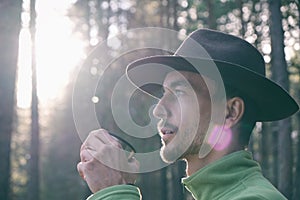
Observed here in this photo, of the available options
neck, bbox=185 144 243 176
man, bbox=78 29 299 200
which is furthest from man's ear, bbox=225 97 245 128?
neck, bbox=185 144 243 176

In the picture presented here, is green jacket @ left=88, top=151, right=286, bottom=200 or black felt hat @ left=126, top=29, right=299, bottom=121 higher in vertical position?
black felt hat @ left=126, top=29, right=299, bottom=121

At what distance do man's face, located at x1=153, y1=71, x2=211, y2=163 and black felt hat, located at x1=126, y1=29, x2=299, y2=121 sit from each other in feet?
0.30

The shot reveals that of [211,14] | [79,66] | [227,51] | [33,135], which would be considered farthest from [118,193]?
[79,66]

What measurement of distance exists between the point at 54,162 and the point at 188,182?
113 ft

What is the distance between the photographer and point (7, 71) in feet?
28.2

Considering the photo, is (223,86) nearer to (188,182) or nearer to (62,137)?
(188,182)

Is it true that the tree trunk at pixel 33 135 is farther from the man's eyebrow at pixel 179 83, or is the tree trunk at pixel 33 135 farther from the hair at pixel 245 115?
the hair at pixel 245 115

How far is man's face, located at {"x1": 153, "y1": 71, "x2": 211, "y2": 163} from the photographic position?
2.73m

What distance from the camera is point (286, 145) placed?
1516 centimetres

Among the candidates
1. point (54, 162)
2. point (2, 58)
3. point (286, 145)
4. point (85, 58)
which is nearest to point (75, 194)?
point (54, 162)

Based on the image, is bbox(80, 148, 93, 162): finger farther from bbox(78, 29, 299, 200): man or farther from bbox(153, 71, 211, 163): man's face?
bbox(153, 71, 211, 163): man's face

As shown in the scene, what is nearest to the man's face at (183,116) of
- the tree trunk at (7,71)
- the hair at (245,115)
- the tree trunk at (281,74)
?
the hair at (245,115)

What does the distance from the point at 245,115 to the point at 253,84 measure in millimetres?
168

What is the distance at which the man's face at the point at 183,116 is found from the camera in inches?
107
